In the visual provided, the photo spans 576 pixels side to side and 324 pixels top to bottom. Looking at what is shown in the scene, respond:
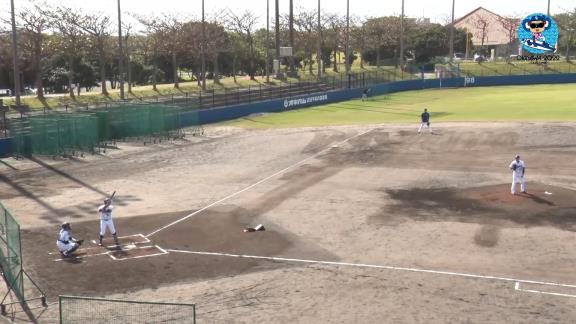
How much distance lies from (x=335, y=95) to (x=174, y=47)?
67.9 feet

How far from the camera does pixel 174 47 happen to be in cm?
7350

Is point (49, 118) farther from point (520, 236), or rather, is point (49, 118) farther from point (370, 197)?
point (520, 236)

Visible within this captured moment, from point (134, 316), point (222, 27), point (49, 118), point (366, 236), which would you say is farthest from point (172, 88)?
point (134, 316)

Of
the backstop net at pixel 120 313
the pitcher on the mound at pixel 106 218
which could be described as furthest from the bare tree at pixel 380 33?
the backstop net at pixel 120 313

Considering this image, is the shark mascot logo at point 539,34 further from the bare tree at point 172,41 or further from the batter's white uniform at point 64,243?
A: the batter's white uniform at point 64,243

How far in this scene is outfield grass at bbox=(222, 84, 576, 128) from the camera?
5091cm

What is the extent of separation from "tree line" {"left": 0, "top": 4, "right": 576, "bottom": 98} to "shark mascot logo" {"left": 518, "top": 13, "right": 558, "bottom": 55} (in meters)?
6.08

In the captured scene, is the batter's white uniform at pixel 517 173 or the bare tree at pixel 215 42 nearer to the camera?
the batter's white uniform at pixel 517 173

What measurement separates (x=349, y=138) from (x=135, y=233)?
23.7 metres

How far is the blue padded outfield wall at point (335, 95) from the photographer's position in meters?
52.7

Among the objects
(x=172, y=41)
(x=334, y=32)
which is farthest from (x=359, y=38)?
(x=172, y=41)

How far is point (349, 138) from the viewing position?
42.2m

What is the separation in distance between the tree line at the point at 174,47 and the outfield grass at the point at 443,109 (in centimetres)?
1661
